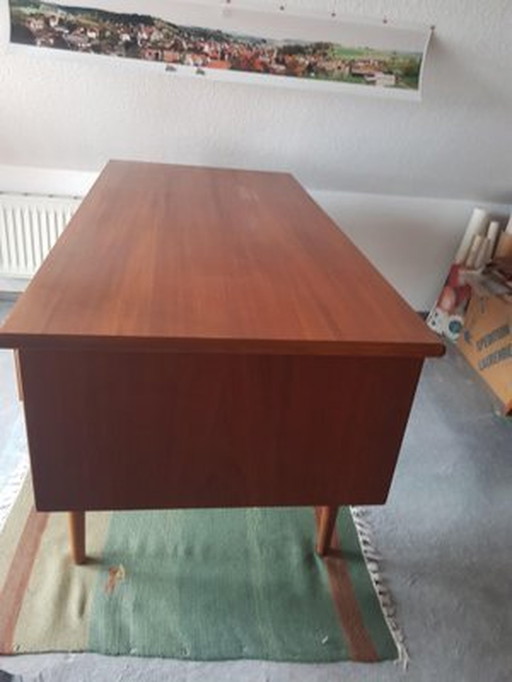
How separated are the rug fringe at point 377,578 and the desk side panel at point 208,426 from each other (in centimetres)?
41

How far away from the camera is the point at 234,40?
1566 mm

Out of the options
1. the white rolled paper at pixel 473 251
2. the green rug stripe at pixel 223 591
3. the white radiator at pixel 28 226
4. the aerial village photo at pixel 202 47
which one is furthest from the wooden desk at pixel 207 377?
the white rolled paper at pixel 473 251

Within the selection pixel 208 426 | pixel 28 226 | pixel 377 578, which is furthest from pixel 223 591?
pixel 28 226

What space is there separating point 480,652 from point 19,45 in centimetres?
196

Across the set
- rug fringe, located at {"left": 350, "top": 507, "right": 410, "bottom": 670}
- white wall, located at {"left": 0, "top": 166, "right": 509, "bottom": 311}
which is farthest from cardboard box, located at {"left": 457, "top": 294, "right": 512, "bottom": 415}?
rug fringe, located at {"left": 350, "top": 507, "right": 410, "bottom": 670}

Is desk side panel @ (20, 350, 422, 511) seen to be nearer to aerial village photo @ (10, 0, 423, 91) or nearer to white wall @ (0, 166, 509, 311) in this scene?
aerial village photo @ (10, 0, 423, 91)

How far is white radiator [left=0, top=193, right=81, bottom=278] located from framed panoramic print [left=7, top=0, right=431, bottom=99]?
69cm

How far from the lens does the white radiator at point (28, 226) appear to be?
2.12 metres

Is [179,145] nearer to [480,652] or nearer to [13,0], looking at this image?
[13,0]

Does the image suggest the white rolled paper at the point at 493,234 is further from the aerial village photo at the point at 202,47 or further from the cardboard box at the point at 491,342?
the aerial village photo at the point at 202,47

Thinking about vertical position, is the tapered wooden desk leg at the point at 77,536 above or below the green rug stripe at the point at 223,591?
above

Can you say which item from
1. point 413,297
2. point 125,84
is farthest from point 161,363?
point 413,297

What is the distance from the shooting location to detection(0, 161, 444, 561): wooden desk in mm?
825

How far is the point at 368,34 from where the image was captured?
5.06 feet
